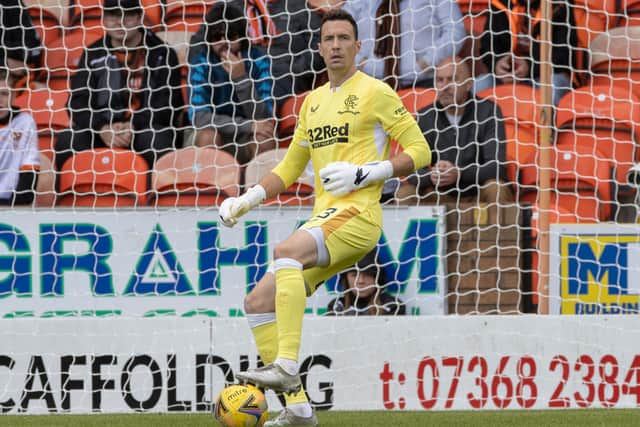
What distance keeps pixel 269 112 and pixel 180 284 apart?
5.58ft

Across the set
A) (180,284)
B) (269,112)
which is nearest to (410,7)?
(269,112)

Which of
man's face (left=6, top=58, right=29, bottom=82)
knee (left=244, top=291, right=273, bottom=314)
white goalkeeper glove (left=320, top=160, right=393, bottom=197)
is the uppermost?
man's face (left=6, top=58, right=29, bottom=82)

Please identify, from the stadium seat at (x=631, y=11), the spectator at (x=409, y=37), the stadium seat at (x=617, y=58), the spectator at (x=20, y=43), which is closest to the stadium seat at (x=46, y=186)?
the spectator at (x=20, y=43)

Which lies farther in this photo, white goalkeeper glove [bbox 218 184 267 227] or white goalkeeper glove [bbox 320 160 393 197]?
white goalkeeper glove [bbox 218 184 267 227]

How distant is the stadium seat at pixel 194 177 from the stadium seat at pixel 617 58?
2717 millimetres

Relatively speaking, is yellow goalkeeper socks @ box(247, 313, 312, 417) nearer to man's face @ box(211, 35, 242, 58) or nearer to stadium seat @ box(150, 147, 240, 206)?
stadium seat @ box(150, 147, 240, 206)

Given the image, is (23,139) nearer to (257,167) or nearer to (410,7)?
(257,167)

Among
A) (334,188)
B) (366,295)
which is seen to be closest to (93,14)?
(366,295)

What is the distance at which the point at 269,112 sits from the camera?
7465mm

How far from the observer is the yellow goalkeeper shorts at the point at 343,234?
4289 mm

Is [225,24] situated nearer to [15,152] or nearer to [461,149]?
[15,152]

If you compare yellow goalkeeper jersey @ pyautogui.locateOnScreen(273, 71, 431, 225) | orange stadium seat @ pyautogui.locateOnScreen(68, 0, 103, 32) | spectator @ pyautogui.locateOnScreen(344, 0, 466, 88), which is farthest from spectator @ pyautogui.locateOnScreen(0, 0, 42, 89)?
yellow goalkeeper jersey @ pyautogui.locateOnScreen(273, 71, 431, 225)

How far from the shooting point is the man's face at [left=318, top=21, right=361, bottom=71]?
176 inches

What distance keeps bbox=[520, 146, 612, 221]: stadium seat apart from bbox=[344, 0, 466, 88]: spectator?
39.8 inches
